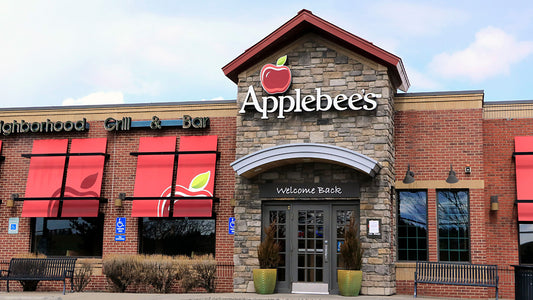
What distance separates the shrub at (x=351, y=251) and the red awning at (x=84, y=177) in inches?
299

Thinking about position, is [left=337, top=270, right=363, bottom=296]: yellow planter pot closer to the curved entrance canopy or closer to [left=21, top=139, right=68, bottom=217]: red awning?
the curved entrance canopy

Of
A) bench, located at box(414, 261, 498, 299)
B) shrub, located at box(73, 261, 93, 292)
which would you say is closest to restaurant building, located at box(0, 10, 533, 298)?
shrub, located at box(73, 261, 93, 292)

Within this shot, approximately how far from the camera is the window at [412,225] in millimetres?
17438

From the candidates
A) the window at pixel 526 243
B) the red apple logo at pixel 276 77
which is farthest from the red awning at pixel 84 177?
the window at pixel 526 243

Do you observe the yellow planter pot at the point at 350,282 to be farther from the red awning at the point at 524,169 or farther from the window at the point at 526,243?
the red awning at the point at 524,169

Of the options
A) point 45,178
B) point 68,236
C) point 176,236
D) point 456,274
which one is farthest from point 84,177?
point 456,274

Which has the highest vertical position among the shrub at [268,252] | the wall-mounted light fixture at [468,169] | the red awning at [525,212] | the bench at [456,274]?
the wall-mounted light fixture at [468,169]

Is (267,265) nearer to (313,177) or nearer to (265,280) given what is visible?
(265,280)

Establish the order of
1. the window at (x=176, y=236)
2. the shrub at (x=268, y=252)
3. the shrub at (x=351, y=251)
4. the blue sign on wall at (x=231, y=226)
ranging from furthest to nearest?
the window at (x=176, y=236) < the blue sign on wall at (x=231, y=226) < the shrub at (x=268, y=252) < the shrub at (x=351, y=251)

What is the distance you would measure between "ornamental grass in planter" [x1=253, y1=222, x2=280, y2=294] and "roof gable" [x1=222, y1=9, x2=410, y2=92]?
470 centimetres

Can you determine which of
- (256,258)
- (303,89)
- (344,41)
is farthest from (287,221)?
(344,41)

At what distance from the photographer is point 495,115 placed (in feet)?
58.6

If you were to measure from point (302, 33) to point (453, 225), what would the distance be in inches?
259

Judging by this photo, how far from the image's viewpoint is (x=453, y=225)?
17297mm
